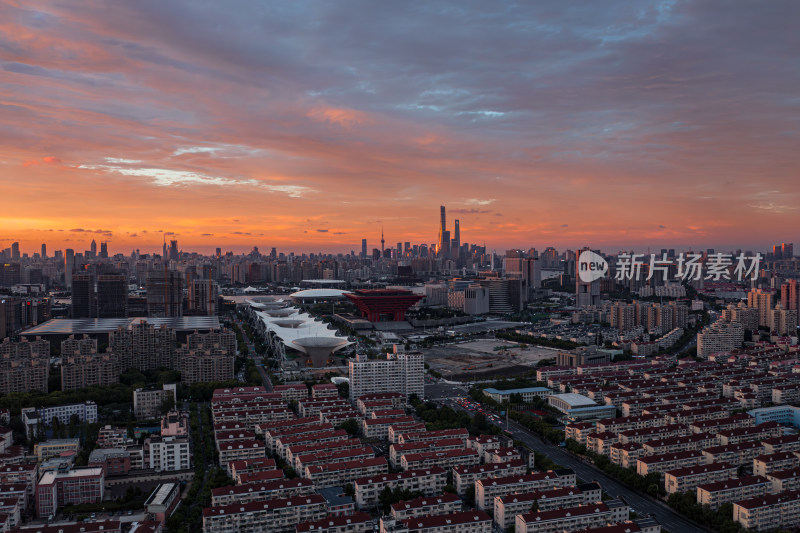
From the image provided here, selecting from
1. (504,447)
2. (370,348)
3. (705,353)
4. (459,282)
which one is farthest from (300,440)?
(459,282)

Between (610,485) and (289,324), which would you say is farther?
(289,324)

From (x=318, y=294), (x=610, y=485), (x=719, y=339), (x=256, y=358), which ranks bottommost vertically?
→ (x=610, y=485)

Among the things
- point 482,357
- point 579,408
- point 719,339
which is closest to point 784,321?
point 719,339

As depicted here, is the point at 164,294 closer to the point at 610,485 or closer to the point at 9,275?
the point at 9,275

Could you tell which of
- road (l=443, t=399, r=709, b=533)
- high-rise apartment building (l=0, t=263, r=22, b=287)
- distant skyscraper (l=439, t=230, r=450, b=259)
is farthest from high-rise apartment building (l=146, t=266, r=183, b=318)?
distant skyscraper (l=439, t=230, r=450, b=259)

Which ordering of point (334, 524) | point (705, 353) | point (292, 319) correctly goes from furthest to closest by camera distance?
point (292, 319) → point (705, 353) → point (334, 524)

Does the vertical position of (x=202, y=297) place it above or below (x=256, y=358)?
above

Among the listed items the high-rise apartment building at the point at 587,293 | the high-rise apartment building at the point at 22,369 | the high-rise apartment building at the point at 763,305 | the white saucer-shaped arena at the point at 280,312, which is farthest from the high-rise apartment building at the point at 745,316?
the high-rise apartment building at the point at 22,369

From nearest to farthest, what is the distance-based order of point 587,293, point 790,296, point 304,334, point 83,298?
point 304,334, point 790,296, point 83,298, point 587,293

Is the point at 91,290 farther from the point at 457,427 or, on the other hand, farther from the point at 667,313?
the point at 667,313
